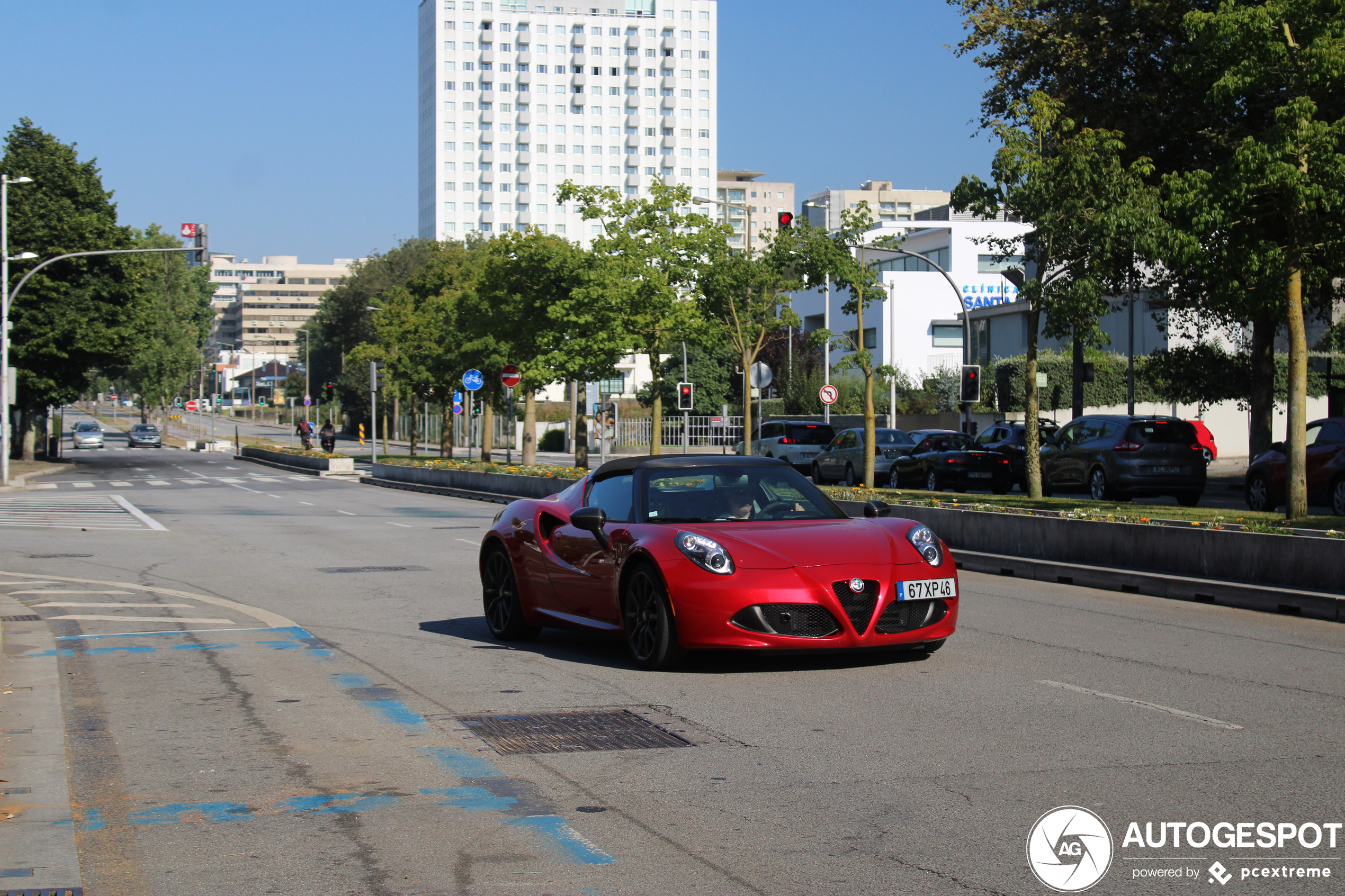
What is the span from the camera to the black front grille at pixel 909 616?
844 cm

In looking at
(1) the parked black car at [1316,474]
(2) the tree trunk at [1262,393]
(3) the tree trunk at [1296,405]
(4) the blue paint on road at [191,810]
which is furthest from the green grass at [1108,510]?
(4) the blue paint on road at [191,810]

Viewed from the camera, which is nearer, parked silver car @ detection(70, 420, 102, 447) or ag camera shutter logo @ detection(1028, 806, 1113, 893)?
ag camera shutter logo @ detection(1028, 806, 1113, 893)

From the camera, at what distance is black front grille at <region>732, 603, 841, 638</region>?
324 inches

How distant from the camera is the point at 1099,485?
1049 inches

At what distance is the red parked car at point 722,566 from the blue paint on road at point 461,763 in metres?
2.10

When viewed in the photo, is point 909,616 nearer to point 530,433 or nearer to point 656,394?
point 656,394

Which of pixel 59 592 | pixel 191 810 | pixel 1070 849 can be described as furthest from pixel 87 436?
pixel 1070 849

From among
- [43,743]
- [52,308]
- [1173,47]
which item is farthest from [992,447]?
[52,308]

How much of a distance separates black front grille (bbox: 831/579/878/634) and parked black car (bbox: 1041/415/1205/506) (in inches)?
738

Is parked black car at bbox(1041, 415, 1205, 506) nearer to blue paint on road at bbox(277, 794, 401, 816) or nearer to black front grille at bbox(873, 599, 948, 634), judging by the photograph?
black front grille at bbox(873, 599, 948, 634)

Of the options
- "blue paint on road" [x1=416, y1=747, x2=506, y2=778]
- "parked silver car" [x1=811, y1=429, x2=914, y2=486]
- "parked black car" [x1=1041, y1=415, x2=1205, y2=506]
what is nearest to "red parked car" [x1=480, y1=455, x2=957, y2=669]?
"blue paint on road" [x1=416, y1=747, x2=506, y2=778]

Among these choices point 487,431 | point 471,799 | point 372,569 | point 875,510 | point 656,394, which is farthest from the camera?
point 487,431

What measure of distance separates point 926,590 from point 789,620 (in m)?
0.91

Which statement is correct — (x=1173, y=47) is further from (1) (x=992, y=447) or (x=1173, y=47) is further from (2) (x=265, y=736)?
(2) (x=265, y=736)
